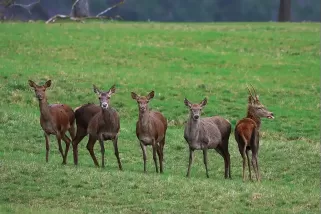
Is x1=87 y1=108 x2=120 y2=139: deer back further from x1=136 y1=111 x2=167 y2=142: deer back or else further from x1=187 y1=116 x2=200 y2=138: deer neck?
x1=187 y1=116 x2=200 y2=138: deer neck

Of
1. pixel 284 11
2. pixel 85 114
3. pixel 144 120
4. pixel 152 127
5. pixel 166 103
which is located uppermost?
pixel 284 11

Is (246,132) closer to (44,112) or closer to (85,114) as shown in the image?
(85,114)

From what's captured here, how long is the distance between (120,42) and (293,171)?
19.9 meters

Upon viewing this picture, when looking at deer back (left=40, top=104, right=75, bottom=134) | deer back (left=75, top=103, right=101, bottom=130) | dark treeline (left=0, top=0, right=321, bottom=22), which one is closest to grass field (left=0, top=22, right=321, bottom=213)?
deer back (left=40, top=104, right=75, bottom=134)

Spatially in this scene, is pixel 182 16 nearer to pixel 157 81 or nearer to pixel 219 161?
pixel 157 81

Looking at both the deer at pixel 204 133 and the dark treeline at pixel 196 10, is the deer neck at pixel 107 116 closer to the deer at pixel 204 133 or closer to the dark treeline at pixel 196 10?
the deer at pixel 204 133

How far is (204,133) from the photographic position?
845 inches

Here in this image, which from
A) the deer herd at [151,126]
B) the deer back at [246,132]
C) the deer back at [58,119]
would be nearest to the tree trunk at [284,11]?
the deer herd at [151,126]

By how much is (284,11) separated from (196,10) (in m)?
4.71

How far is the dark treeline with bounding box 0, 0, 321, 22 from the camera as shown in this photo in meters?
57.1

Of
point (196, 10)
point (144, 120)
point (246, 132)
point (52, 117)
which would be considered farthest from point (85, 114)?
point (196, 10)

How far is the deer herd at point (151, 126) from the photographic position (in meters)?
21.4

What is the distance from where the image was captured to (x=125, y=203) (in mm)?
18344

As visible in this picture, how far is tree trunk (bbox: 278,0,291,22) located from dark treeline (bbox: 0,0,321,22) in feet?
4.94
